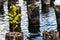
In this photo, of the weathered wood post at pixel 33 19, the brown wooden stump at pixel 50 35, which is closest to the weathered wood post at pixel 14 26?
the weathered wood post at pixel 33 19

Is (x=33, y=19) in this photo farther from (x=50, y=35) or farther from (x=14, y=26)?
(x=50, y=35)

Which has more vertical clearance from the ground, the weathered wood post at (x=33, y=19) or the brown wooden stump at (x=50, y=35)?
the weathered wood post at (x=33, y=19)

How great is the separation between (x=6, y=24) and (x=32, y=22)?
1241 mm

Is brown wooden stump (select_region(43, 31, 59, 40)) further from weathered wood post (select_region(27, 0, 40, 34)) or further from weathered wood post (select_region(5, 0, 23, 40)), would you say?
weathered wood post (select_region(27, 0, 40, 34))

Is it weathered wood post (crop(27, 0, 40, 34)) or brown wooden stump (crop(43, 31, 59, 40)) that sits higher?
weathered wood post (crop(27, 0, 40, 34))

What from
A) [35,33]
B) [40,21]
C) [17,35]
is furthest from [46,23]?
[17,35]

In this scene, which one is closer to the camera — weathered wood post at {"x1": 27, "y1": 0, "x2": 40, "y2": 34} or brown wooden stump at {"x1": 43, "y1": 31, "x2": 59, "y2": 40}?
brown wooden stump at {"x1": 43, "y1": 31, "x2": 59, "y2": 40}

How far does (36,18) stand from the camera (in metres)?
11.5

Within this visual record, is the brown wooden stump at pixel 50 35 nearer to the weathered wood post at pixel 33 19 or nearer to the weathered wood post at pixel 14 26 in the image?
the weathered wood post at pixel 14 26

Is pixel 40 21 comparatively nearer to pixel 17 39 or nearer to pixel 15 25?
pixel 15 25

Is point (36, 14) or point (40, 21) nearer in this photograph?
point (36, 14)

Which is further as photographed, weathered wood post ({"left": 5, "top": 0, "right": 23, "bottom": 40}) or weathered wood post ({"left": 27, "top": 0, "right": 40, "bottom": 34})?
weathered wood post ({"left": 27, "top": 0, "right": 40, "bottom": 34})

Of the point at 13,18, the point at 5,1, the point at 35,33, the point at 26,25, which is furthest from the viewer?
the point at 5,1

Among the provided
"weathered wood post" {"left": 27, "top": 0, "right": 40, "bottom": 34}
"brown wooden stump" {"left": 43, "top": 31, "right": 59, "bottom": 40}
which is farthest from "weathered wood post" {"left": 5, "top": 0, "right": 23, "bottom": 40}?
"brown wooden stump" {"left": 43, "top": 31, "right": 59, "bottom": 40}
